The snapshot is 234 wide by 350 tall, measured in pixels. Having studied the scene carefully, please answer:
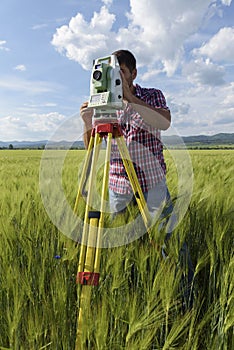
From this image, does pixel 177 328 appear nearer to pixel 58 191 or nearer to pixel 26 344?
pixel 26 344

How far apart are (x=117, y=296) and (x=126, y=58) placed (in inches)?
39.5

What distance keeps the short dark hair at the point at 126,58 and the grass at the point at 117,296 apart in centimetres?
71

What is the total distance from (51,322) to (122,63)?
1062 mm

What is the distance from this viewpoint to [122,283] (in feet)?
3.63

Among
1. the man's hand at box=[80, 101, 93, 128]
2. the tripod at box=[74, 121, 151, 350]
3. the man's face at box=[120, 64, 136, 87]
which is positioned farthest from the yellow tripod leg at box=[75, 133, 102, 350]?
the man's face at box=[120, 64, 136, 87]

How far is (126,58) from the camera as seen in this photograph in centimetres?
155

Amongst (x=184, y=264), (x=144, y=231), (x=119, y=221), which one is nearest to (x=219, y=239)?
(x=184, y=264)

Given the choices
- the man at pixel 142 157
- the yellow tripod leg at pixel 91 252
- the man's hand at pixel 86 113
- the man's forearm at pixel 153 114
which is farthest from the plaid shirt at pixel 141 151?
the yellow tripod leg at pixel 91 252

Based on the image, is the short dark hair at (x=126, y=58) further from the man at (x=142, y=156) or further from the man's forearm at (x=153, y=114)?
the man's forearm at (x=153, y=114)

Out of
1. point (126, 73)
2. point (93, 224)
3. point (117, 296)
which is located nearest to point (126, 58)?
point (126, 73)

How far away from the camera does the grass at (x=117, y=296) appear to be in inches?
35.4

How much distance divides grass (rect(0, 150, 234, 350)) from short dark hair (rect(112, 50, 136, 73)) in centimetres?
71

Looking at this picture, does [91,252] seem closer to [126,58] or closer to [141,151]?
[141,151]

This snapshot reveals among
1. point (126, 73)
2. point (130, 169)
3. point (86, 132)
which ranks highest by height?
point (126, 73)
